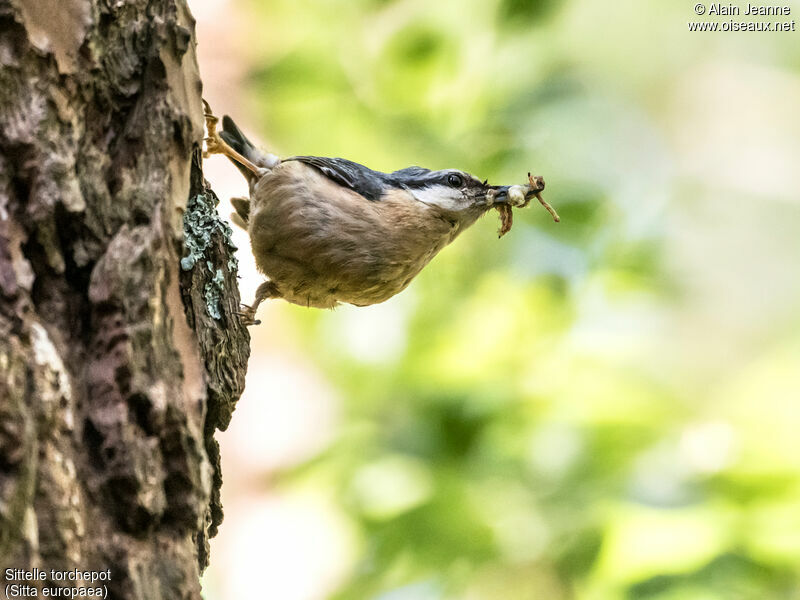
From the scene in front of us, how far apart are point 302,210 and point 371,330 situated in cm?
134

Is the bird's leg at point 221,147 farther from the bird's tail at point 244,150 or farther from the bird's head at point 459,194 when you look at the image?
the bird's head at point 459,194

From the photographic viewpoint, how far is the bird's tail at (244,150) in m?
4.30

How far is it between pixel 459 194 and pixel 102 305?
8.19 ft

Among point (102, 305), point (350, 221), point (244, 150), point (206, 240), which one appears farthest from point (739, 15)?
point (102, 305)

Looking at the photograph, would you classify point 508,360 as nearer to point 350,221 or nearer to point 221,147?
point 350,221

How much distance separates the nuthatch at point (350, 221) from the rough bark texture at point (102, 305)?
5.06ft

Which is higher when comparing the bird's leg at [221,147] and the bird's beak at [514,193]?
the bird's leg at [221,147]

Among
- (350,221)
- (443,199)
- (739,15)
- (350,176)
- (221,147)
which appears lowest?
(350,221)

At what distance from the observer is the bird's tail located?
430cm

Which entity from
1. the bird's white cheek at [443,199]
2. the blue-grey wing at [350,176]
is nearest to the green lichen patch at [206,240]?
the blue-grey wing at [350,176]

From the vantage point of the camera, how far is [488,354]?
443 cm

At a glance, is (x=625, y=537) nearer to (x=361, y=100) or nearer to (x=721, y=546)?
(x=721, y=546)

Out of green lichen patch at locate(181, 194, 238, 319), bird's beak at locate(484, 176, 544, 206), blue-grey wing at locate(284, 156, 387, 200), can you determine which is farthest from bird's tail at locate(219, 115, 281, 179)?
green lichen patch at locate(181, 194, 238, 319)

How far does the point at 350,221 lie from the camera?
12.5ft
